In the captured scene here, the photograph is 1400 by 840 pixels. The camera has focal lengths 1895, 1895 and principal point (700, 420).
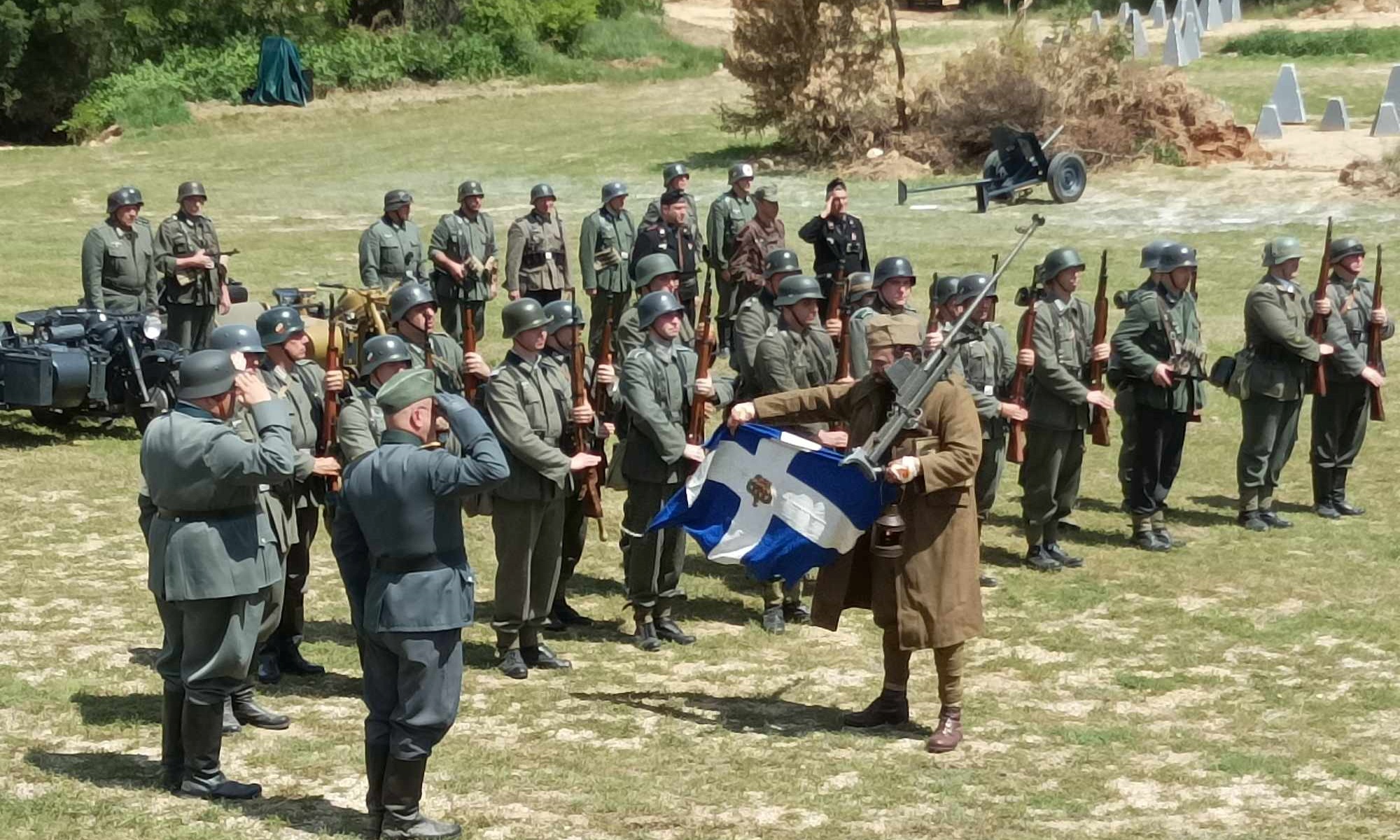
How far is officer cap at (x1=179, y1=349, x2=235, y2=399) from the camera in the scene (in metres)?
7.41

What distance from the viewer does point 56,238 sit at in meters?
26.3

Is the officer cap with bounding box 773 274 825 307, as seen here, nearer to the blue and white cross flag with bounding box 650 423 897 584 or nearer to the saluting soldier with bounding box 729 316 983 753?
the blue and white cross flag with bounding box 650 423 897 584

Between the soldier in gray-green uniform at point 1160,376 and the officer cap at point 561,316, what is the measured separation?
4073 millimetres

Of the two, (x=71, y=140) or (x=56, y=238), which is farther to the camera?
(x=71, y=140)

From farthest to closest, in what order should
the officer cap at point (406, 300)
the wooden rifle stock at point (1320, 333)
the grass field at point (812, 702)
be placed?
the wooden rifle stock at point (1320, 333) < the officer cap at point (406, 300) < the grass field at point (812, 702)

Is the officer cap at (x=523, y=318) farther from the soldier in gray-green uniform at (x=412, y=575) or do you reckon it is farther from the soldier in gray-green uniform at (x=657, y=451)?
the soldier in gray-green uniform at (x=412, y=575)

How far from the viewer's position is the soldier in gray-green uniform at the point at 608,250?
54.9 ft

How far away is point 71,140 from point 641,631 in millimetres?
33591

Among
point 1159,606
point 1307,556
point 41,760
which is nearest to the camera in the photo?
point 41,760

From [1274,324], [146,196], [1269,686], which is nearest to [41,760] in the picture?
[1269,686]

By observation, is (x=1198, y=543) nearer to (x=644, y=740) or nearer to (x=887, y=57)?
(x=644, y=740)

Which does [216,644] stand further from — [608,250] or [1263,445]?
[608,250]

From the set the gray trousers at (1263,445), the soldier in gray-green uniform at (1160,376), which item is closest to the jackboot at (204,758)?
the soldier in gray-green uniform at (1160,376)

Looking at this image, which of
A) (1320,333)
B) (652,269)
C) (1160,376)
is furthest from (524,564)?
(1320,333)
